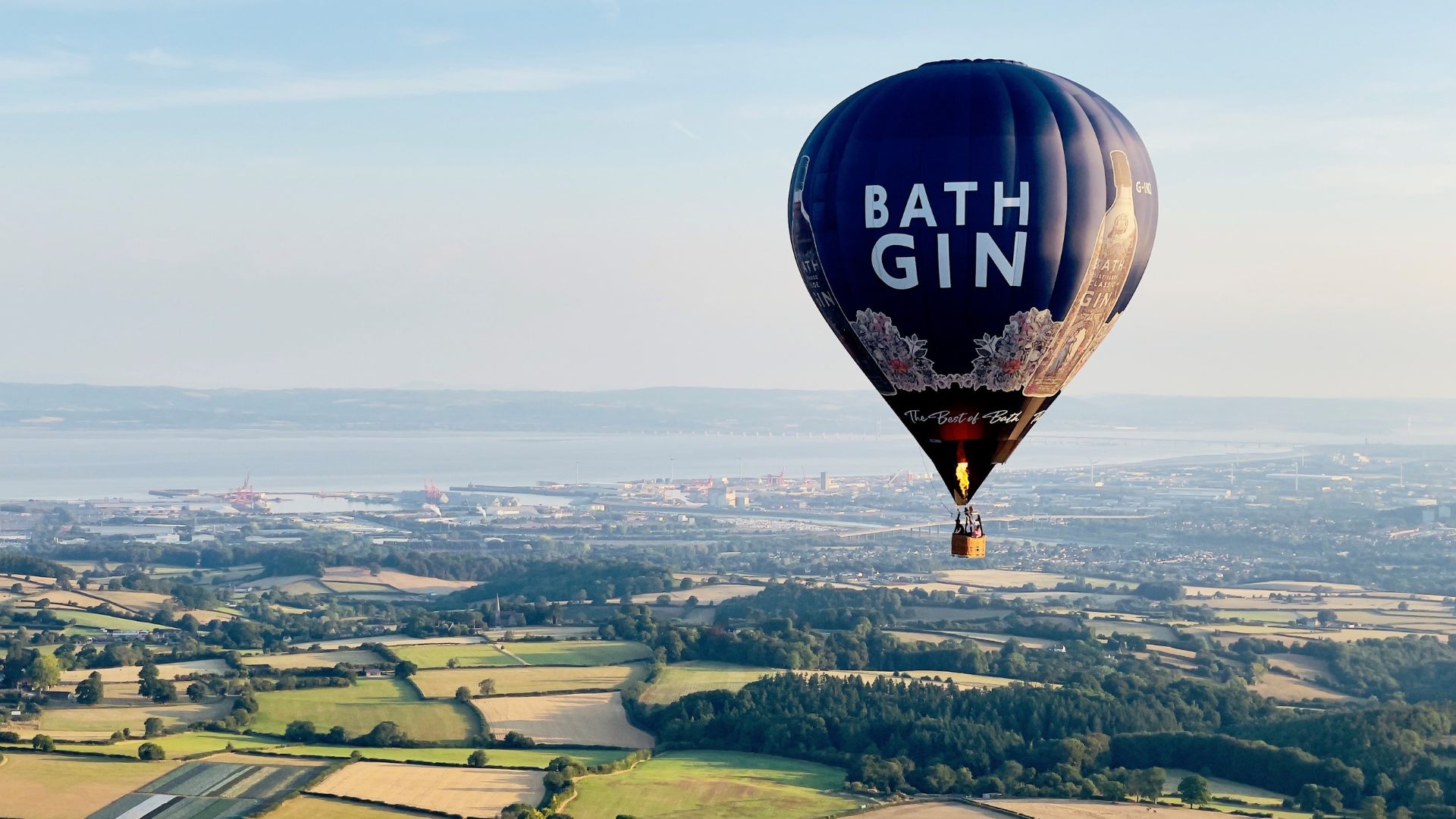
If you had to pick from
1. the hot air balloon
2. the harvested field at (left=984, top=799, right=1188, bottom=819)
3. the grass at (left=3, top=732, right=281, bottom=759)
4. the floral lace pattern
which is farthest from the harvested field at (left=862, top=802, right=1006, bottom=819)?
the floral lace pattern

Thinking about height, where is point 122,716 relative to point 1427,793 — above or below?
above

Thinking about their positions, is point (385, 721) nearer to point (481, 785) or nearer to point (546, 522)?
point (481, 785)

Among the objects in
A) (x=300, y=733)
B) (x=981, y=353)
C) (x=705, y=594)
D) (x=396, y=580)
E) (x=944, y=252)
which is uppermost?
(x=944, y=252)

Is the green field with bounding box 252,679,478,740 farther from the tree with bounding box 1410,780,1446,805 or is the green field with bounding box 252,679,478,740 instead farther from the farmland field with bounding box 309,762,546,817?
the tree with bounding box 1410,780,1446,805

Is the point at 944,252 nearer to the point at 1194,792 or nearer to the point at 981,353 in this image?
the point at 981,353

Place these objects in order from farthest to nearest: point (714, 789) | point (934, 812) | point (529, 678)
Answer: point (529, 678) → point (714, 789) → point (934, 812)

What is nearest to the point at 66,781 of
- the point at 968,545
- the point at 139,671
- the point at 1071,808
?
Answer: the point at 139,671

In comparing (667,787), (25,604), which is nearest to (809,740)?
(667,787)
